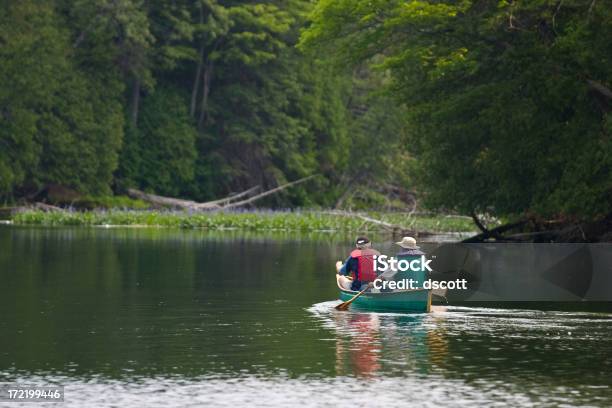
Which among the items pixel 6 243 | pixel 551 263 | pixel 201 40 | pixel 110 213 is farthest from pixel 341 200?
pixel 551 263

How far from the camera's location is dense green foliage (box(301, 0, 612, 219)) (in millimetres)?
38531

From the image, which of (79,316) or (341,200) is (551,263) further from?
(341,200)

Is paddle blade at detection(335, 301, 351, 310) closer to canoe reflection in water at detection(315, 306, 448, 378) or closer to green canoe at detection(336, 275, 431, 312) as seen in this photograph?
green canoe at detection(336, 275, 431, 312)

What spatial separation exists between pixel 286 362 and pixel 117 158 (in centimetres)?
6451

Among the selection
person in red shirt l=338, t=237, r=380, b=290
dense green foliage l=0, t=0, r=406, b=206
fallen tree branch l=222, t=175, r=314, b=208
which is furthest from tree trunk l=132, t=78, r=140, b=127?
person in red shirt l=338, t=237, r=380, b=290

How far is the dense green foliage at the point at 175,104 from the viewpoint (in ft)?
260

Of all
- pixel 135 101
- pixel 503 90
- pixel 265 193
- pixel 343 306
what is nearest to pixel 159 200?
pixel 265 193

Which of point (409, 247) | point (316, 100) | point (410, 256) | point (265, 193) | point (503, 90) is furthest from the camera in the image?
point (316, 100)

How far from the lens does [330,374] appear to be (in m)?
20.4

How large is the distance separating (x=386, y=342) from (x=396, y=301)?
4.61 m

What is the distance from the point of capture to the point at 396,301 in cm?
2866

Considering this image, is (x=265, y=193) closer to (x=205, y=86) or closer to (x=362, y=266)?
(x=205, y=86)

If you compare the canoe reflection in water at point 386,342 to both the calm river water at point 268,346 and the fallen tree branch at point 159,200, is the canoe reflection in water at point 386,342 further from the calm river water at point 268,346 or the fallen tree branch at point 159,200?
the fallen tree branch at point 159,200

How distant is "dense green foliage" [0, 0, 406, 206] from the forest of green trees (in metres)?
0.13
